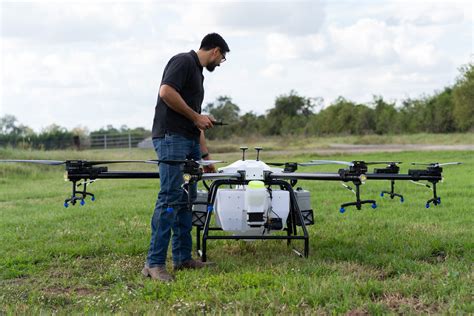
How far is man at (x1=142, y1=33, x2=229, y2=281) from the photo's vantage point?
569 cm

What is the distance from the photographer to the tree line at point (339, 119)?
46.7m

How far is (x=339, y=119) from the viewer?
213ft

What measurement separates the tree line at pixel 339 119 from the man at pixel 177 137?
38.5 metres

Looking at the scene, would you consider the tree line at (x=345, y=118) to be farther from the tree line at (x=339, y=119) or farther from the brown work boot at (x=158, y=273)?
the brown work boot at (x=158, y=273)

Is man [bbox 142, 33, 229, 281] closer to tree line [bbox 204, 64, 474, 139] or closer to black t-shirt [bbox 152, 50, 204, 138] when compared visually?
black t-shirt [bbox 152, 50, 204, 138]

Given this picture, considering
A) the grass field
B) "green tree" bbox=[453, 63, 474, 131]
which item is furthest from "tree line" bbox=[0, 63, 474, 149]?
the grass field

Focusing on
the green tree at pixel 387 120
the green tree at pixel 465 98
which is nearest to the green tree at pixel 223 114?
the green tree at pixel 387 120

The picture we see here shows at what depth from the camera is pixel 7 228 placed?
28.9ft

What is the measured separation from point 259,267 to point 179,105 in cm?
179

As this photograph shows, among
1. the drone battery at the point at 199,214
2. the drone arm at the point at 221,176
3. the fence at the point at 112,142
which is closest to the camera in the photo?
the drone arm at the point at 221,176

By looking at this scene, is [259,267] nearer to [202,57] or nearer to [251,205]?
[251,205]

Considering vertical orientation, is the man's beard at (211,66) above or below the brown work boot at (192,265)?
above

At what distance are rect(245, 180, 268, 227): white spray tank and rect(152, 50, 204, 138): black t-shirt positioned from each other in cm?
90

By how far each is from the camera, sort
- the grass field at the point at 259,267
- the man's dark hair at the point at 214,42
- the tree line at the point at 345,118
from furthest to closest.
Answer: the tree line at the point at 345,118
the man's dark hair at the point at 214,42
the grass field at the point at 259,267
